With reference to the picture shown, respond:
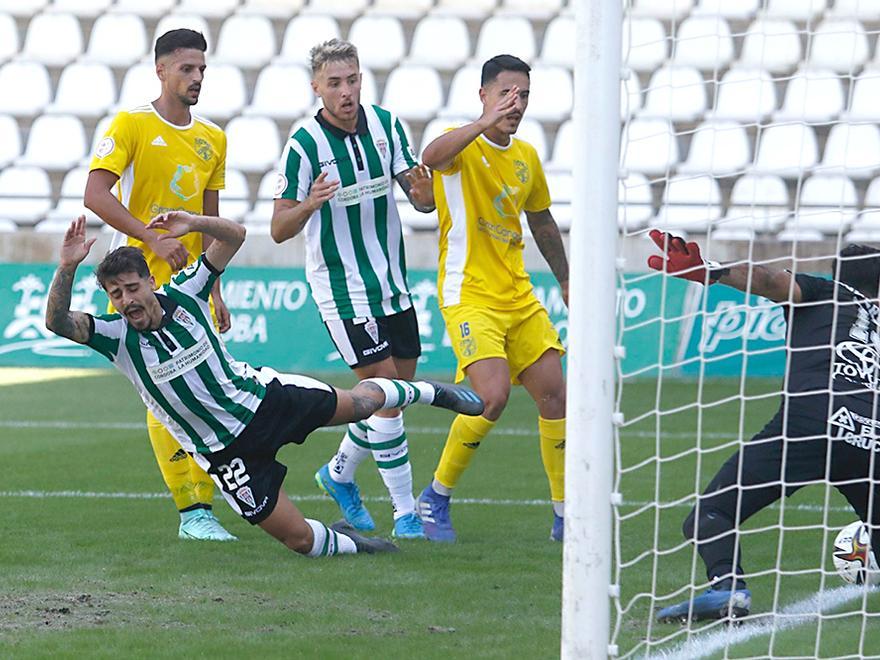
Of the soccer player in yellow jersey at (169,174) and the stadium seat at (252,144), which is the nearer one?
the soccer player in yellow jersey at (169,174)

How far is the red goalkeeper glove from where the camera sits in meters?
4.14

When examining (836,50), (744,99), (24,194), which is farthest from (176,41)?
(836,50)

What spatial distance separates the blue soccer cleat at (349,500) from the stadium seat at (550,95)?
11616 mm

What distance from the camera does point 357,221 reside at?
626cm

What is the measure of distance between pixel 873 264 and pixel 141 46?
599 inches

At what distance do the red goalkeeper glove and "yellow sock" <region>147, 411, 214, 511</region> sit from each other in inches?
107

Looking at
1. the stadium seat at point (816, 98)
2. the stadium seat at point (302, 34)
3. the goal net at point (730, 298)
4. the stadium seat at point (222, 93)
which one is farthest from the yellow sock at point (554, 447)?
the stadium seat at point (302, 34)

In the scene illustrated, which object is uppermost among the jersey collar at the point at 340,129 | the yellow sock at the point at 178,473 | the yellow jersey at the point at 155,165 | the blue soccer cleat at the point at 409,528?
the jersey collar at the point at 340,129

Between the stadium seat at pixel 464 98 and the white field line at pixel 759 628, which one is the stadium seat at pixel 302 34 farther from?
the white field line at pixel 759 628

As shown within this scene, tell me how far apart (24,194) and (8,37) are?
3.42 metres

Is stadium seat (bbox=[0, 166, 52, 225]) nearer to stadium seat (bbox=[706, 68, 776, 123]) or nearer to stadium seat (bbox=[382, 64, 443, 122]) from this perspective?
stadium seat (bbox=[382, 64, 443, 122])

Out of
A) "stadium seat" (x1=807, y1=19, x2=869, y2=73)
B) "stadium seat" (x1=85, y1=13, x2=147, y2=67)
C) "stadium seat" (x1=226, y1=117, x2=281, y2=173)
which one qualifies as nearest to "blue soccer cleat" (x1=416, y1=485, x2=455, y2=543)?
"stadium seat" (x1=226, y1=117, x2=281, y2=173)

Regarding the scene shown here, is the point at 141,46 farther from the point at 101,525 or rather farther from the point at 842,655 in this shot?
the point at 842,655

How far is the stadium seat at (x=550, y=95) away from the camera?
691 inches
